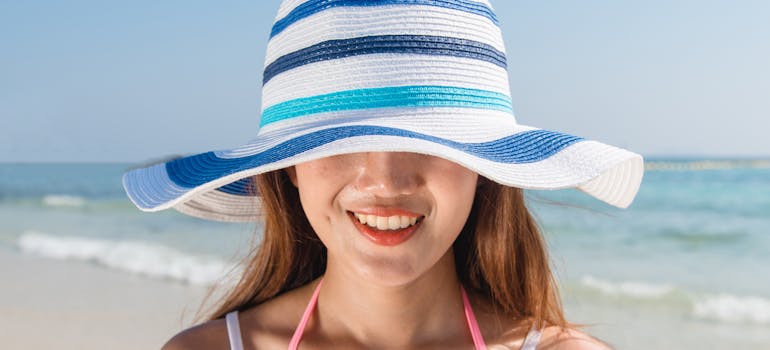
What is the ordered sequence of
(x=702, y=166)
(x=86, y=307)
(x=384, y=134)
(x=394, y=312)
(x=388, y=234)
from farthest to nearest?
(x=702, y=166) < (x=86, y=307) < (x=394, y=312) < (x=388, y=234) < (x=384, y=134)

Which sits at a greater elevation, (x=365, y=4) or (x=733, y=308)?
(x=365, y=4)

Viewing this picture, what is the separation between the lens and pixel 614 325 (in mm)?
5332

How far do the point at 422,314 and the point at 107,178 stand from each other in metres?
18.8

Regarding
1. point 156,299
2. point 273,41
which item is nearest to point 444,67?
point 273,41

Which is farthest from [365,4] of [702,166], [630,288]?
[702,166]

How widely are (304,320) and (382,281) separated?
0.37 meters

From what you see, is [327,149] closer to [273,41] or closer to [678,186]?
[273,41]

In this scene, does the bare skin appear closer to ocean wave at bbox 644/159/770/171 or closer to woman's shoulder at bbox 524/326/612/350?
woman's shoulder at bbox 524/326/612/350

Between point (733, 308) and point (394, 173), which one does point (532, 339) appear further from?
point (733, 308)

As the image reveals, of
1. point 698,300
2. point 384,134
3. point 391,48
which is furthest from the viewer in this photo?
point 698,300

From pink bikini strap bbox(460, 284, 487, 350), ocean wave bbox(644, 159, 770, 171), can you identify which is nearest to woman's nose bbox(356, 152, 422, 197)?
pink bikini strap bbox(460, 284, 487, 350)

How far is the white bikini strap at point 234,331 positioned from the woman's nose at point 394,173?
60cm

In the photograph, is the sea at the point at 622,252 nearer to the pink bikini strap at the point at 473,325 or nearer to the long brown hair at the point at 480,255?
the long brown hair at the point at 480,255

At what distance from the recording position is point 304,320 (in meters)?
1.89
